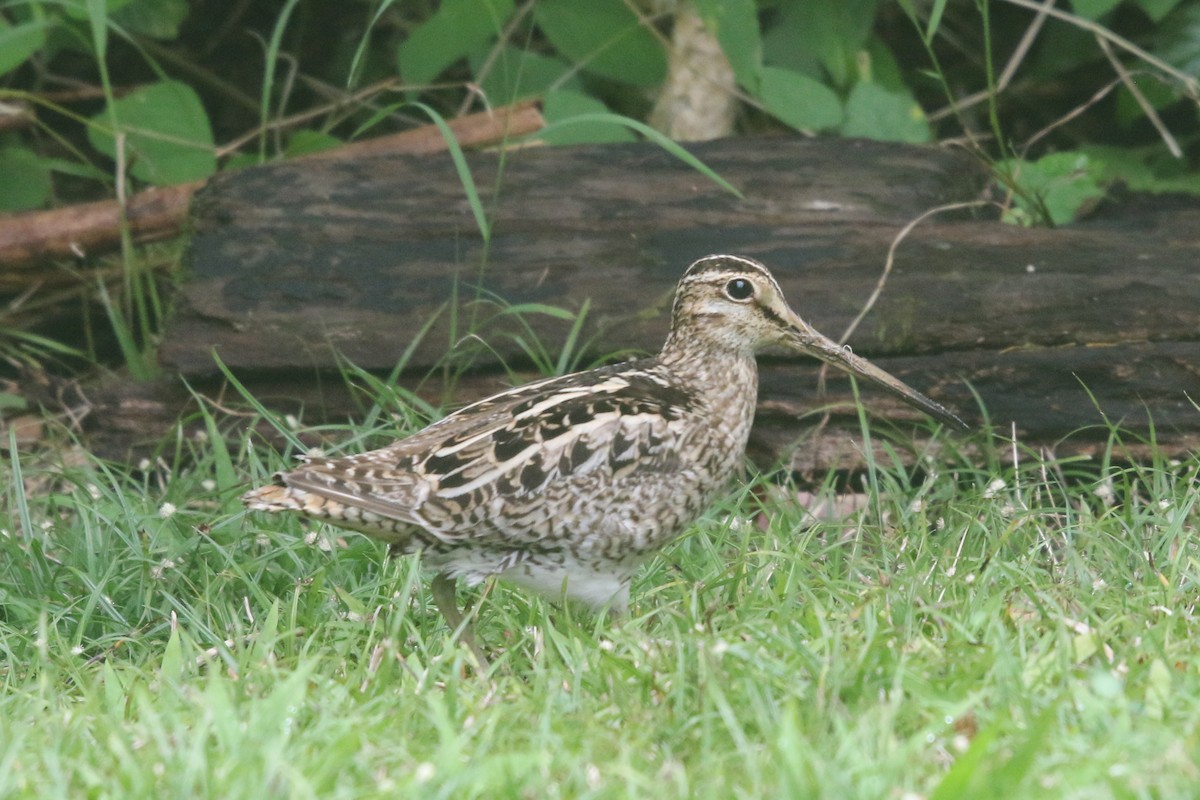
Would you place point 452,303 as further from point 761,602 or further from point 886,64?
point 886,64

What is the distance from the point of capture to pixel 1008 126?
8.19 m

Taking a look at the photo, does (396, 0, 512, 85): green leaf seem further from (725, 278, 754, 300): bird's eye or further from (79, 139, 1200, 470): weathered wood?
(725, 278, 754, 300): bird's eye

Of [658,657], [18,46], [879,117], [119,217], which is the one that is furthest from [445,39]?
[658,657]

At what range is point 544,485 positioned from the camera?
Answer: 13.1 feet

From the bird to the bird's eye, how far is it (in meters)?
0.30

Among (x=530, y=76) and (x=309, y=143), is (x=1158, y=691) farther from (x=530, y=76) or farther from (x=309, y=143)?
(x=309, y=143)

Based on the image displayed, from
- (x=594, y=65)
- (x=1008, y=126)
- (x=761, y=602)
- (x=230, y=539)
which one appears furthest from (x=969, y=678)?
(x=1008, y=126)

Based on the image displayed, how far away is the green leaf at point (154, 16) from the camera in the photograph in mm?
7102

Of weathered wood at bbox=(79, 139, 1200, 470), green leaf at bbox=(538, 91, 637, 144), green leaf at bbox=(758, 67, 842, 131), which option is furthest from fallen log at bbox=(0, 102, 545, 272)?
green leaf at bbox=(758, 67, 842, 131)

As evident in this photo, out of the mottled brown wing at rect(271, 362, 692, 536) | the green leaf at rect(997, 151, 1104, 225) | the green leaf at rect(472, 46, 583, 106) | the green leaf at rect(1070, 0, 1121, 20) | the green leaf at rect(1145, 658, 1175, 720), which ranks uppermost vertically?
the green leaf at rect(1070, 0, 1121, 20)

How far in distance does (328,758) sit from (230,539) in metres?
2.06

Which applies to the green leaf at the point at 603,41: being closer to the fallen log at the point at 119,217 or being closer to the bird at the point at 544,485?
the fallen log at the point at 119,217

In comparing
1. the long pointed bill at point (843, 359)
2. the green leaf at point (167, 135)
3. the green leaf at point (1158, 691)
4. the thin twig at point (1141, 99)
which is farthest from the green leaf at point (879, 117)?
the green leaf at point (1158, 691)

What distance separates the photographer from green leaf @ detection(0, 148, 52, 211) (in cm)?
697
